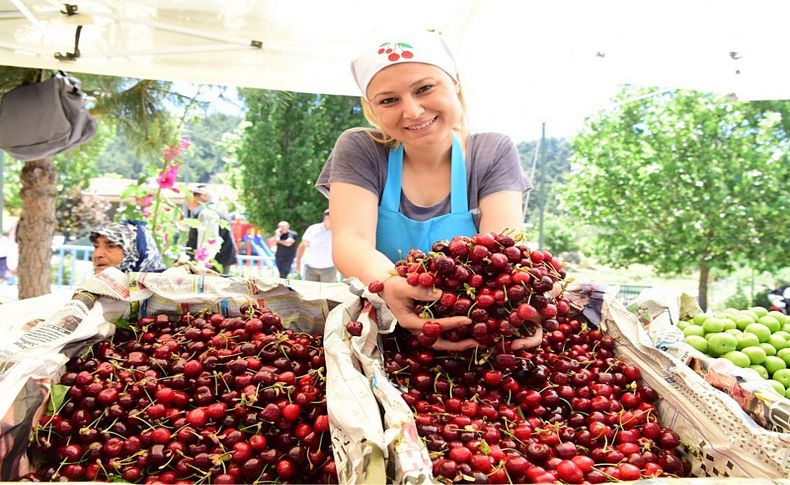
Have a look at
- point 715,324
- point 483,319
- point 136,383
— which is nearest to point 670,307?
point 715,324

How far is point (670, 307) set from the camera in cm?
184

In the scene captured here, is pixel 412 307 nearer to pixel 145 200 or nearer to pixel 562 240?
pixel 145 200

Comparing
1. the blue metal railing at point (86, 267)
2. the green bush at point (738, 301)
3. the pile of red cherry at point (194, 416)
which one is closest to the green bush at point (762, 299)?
the green bush at point (738, 301)

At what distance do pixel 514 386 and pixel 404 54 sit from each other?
1.03m

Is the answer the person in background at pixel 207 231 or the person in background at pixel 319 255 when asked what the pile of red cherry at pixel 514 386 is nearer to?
the person in background at pixel 207 231

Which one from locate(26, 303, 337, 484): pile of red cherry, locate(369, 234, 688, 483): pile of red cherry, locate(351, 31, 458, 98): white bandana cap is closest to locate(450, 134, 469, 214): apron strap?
locate(351, 31, 458, 98): white bandana cap

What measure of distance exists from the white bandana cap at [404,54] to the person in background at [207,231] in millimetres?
4449

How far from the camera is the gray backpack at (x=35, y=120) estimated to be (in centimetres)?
441

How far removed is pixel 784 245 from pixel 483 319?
10355 millimetres

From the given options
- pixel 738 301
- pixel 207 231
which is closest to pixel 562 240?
pixel 738 301

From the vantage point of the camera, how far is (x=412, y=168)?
205 cm

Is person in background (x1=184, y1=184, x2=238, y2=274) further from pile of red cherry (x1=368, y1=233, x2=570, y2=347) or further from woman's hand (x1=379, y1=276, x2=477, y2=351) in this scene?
pile of red cherry (x1=368, y1=233, x2=570, y2=347)

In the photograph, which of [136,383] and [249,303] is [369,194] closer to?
[249,303]

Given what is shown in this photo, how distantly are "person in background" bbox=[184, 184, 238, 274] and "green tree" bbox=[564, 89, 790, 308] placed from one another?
22.2ft
